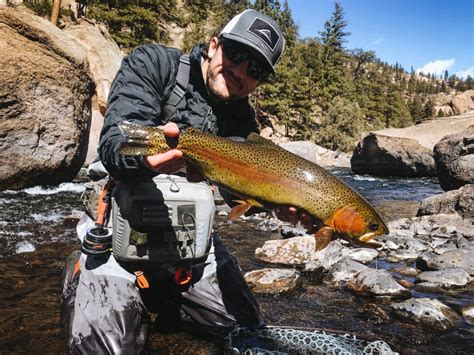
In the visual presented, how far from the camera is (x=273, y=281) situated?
502 cm

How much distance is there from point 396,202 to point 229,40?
12.7 metres

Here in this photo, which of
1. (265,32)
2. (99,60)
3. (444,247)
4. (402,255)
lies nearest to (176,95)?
(265,32)

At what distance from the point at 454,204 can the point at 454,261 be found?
440 centimetres

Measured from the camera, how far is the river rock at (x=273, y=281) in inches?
194

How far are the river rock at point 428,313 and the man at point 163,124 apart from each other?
5.85ft

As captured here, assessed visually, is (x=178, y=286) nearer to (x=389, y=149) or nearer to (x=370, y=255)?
(x=370, y=255)

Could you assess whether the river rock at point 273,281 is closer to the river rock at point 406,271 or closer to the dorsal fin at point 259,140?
the river rock at point 406,271

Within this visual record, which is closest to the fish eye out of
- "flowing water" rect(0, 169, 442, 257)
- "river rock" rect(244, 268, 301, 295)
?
"river rock" rect(244, 268, 301, 295)

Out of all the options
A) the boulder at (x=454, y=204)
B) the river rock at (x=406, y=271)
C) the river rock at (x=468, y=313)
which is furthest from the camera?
the boulder at (x=454, y=204)

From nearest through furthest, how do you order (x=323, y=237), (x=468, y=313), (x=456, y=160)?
(x=323, y=237) < (x=468, y=313) < (x=456, y=160)

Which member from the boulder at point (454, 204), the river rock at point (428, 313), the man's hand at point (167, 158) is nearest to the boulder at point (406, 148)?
the boulder at point (454, 204)

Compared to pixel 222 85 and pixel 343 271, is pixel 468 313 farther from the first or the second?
pixel 222 85

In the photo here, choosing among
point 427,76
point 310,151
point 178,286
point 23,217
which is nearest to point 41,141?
point 23,217

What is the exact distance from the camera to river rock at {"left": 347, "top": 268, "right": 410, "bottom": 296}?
197 inches
